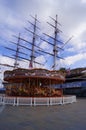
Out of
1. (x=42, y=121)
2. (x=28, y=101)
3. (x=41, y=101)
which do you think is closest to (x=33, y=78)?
(x=41, y=101)

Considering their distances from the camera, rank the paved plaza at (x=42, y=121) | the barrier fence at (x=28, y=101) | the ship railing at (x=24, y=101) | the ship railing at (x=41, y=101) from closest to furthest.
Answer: the paved plaza at (x=42, y=121)
the barrier fence at (x=28, y=101)
the ship railing at (x=24, y=101)
the ship railing at (x=41, y=101)

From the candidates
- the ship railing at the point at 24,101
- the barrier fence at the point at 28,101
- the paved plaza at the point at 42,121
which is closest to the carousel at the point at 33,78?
the barrier fence at the point at 28,101

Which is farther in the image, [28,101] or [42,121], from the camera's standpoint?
[28,101]

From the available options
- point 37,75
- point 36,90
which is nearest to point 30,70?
point 37,75

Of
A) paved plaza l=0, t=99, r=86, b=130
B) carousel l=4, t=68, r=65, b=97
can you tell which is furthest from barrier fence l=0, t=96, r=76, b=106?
paved plaza l=0, t=99, r=86, b=130

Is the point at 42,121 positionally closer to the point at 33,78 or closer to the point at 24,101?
the point at 24,101

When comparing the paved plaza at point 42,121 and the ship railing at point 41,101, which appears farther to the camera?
the ship railing at point 41,101

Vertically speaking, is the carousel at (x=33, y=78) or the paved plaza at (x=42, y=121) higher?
the carousel at (x=33, y=78)

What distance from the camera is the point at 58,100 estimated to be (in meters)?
20.9

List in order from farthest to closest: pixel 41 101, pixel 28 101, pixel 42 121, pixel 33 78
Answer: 1. pixel 33 78
2. pixel 41 101
3. pixel 28 101
4. pixel 42 121

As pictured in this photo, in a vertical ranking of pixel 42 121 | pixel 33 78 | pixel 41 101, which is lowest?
pixel 42 121

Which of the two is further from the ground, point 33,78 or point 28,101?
point 33,78

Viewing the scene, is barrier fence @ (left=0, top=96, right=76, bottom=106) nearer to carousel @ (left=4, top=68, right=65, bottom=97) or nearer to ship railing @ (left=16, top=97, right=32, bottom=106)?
ship railing @ (left=16, top=97, right=32, bottom=106)

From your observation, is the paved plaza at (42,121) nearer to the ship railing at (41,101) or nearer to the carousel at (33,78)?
the ship railing at (41,101)
